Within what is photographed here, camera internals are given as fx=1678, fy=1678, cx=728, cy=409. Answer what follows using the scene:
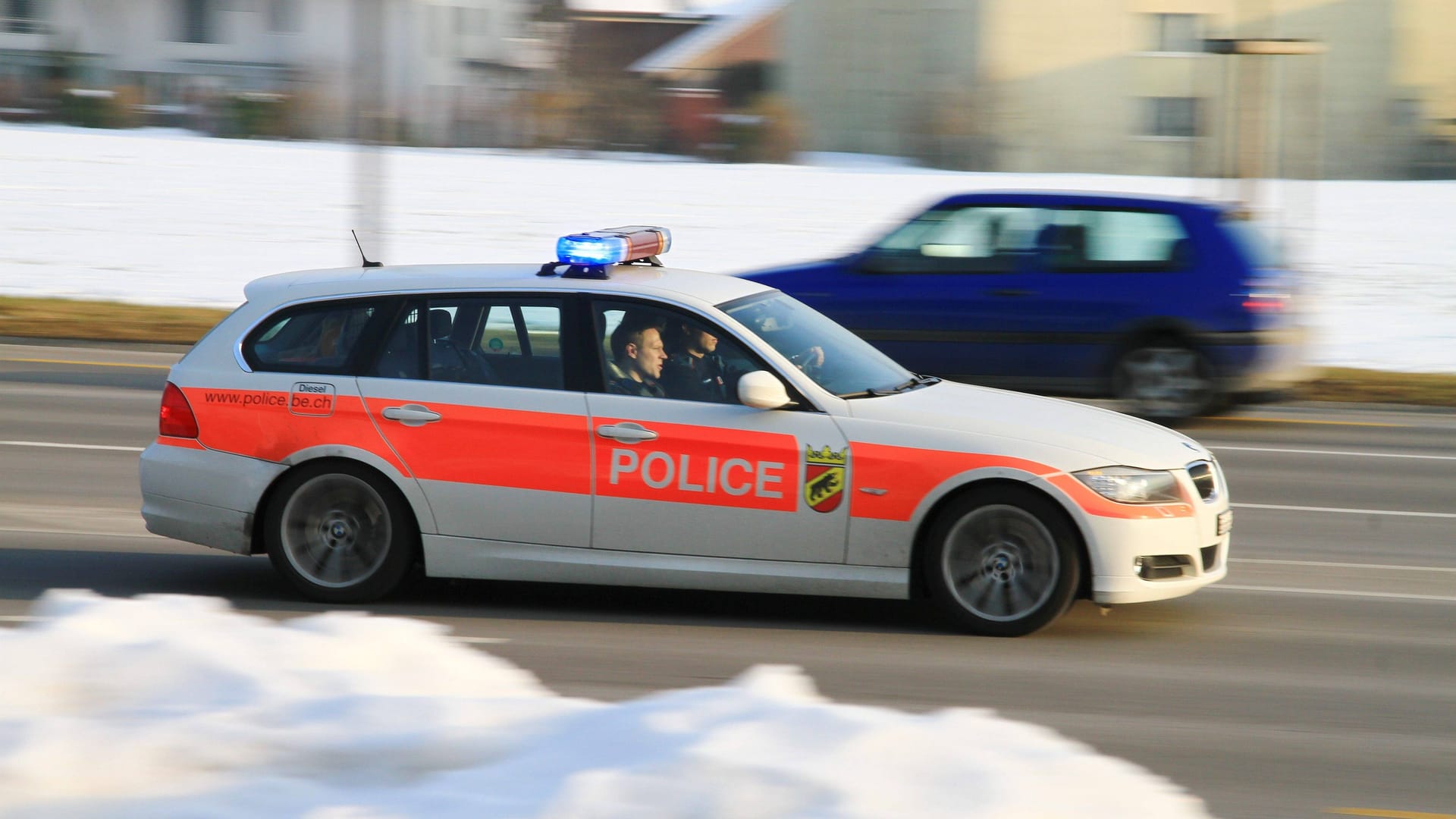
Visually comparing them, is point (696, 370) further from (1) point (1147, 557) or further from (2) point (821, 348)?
(1) point (1147, 557)

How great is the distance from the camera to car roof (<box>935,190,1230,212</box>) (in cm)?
1319

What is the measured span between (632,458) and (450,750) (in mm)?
3304

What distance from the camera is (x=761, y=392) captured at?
21.7 ft

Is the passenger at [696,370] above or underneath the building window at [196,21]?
underneath

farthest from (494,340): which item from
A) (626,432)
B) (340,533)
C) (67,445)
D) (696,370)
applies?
(67,445)

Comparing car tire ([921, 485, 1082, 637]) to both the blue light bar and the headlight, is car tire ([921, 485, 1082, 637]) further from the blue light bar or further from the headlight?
the blue light bar

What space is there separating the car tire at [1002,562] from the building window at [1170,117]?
1698 inches

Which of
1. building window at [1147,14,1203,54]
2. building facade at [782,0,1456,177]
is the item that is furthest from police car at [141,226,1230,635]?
building window at [1147,14,1203,54]

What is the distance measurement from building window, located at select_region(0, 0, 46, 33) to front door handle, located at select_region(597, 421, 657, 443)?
189 feet

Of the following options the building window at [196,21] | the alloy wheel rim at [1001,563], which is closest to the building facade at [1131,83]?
the building window at [196,21]

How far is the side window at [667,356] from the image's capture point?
22.4 ft

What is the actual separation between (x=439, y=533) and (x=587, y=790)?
3872 mm

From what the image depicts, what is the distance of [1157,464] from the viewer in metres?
6.71

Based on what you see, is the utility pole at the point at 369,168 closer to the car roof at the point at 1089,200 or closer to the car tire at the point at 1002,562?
the car roof at the point at 1089,200
